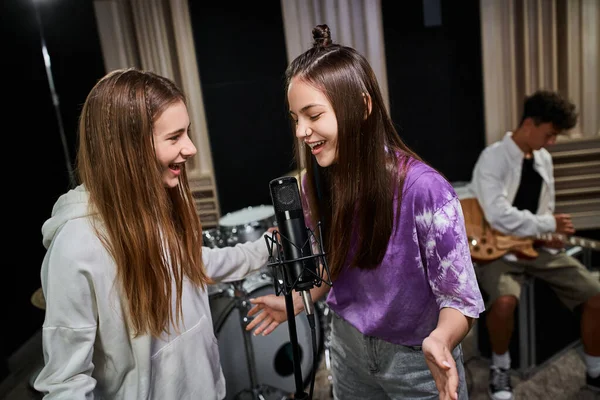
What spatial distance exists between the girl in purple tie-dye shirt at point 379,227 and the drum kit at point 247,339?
4.33ft

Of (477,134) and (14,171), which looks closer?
(14,171)

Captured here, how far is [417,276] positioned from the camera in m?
1.37

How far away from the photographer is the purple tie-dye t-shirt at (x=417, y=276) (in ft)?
4.09

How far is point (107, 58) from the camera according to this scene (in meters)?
3.23

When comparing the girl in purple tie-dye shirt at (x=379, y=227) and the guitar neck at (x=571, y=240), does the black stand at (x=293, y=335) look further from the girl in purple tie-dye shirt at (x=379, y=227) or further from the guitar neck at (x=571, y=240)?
the guitar neck at (x=571, y=240)

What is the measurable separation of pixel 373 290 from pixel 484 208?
1.89 meters

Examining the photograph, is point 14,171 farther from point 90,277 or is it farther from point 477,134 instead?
point 477,134

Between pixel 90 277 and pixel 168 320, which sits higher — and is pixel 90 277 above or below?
above

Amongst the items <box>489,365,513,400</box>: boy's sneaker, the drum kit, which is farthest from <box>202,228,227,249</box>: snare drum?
<box>489,365,513,400</box>: boy's sneaker

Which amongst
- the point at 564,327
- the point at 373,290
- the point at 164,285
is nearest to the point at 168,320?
the point at 164,285

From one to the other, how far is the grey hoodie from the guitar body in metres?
2.00

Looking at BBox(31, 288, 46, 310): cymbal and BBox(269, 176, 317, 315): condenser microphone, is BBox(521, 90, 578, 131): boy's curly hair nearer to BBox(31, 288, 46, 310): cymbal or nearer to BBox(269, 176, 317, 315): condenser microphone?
BBox(269, 176, 317, 315): condenser microphone

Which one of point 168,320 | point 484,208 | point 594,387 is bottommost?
point 594,387

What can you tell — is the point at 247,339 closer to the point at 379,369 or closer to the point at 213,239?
the point at 213,239
